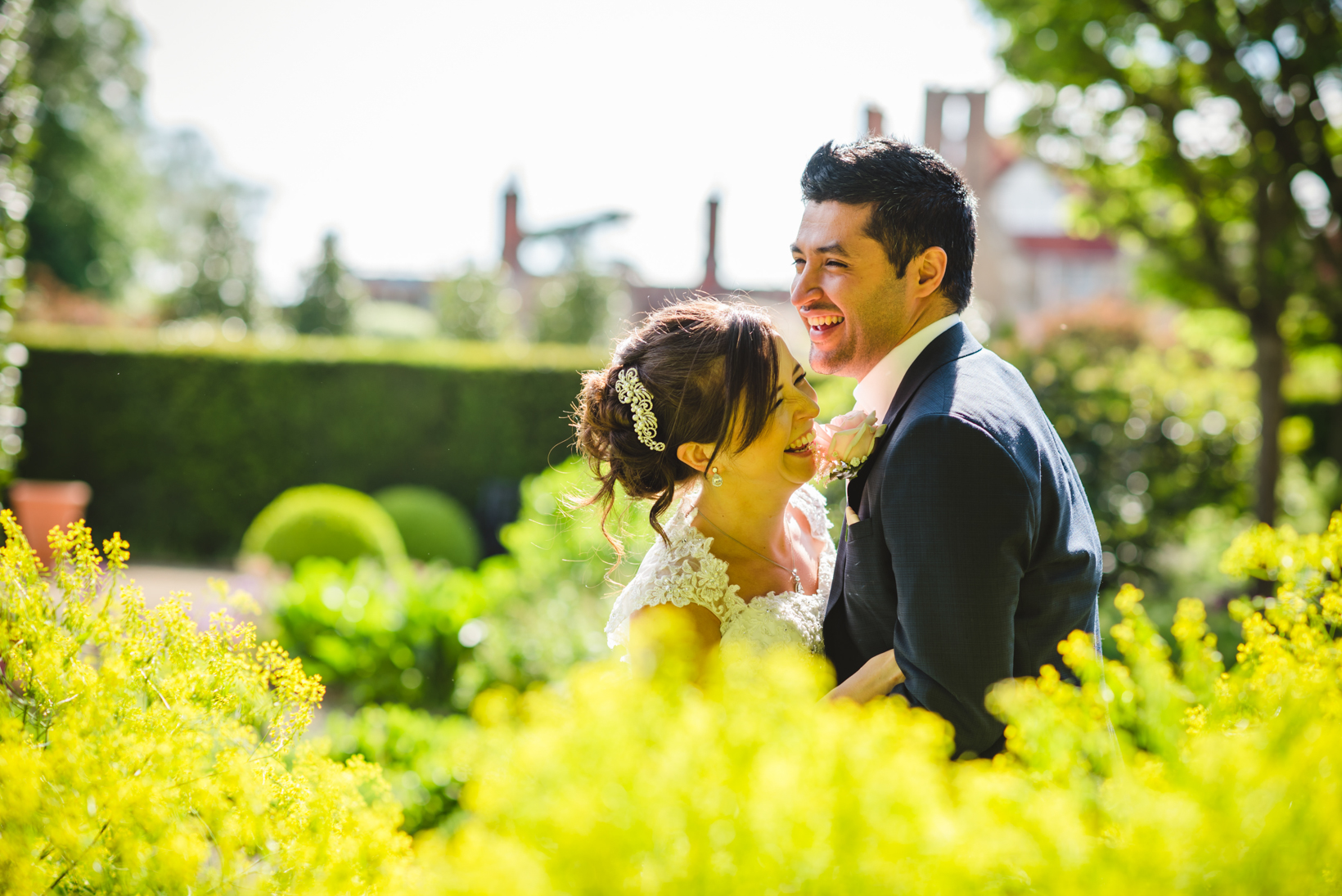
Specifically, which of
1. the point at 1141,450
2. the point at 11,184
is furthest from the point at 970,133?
the point at 11,184

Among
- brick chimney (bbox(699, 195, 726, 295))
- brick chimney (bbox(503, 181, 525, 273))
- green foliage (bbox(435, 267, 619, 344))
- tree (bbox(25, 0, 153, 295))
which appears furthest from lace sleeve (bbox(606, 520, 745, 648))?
brick chimney (bbox(503, 181, 525, 273))

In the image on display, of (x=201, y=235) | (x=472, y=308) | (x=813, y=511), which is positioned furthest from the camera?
(x=201, y=235)

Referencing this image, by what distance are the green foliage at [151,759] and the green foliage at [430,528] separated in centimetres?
985

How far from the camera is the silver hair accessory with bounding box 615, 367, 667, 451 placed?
2488mm

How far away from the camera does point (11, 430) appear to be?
645cm

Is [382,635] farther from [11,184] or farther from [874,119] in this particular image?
[874,119]

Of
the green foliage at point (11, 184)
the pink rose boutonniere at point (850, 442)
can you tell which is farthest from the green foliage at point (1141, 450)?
the green foliage at point (11, 184)

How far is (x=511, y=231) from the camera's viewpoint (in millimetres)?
37031

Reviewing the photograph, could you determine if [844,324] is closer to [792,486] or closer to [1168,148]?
[792,486]

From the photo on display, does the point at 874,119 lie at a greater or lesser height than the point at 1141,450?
greater

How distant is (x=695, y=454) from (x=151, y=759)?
1.51m

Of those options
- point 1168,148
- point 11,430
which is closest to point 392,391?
point 11,430

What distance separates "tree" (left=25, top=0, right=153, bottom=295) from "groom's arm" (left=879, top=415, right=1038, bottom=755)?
30609mm

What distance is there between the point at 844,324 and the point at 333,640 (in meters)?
5.13
